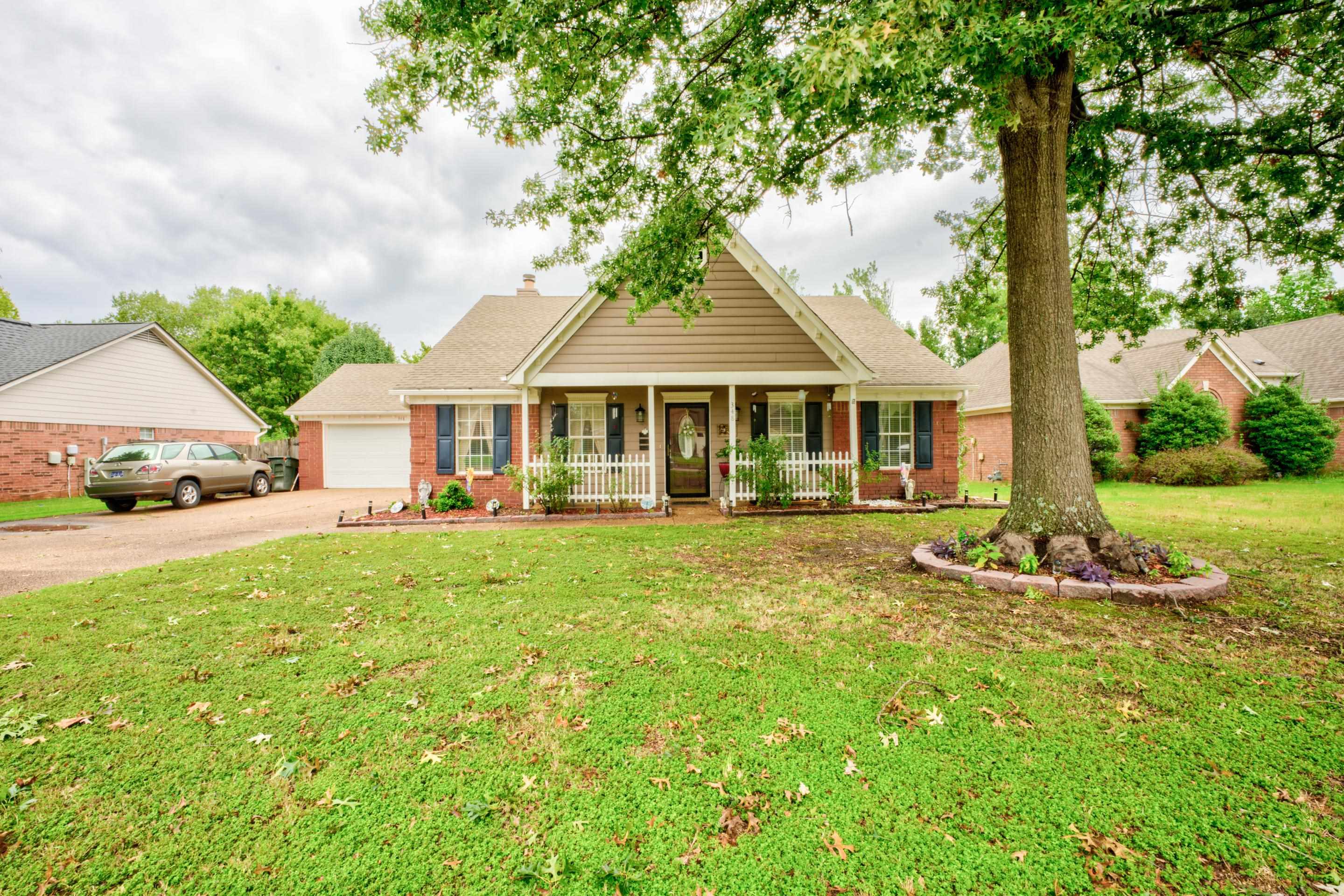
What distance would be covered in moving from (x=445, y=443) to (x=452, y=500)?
4.71 ft

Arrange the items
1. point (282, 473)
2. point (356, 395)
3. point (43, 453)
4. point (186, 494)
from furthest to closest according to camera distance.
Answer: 1. point (356, 395)
2. point (282, 473)
3. point (43, 453)
4. point (186, 494)

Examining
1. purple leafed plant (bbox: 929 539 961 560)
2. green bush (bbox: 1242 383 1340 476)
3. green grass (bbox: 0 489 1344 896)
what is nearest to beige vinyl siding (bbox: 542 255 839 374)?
purple leafed plant (bbox: 929 539 961 560)

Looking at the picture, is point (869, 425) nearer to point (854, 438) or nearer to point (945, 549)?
point (854, 438)

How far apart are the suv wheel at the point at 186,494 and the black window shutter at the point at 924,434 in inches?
723

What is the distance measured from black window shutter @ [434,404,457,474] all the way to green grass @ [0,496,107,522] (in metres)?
8.63

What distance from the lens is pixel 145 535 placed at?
8.94 meters

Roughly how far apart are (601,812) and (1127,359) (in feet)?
89.5

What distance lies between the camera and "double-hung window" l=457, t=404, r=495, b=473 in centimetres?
1205

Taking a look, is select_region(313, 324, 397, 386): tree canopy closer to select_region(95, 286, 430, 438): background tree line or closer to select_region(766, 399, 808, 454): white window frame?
select_region(95, 286, 430, 438): background tree line

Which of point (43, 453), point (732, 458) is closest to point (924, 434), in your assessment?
point (732, 458)

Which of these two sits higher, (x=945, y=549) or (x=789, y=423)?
(x=789, y=423)

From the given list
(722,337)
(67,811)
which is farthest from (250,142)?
(67,811)

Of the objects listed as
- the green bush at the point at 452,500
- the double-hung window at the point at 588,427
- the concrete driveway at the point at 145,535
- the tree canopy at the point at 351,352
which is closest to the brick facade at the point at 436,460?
the green bush at the point at 452,500

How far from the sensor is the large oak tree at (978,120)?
13.4 feet
